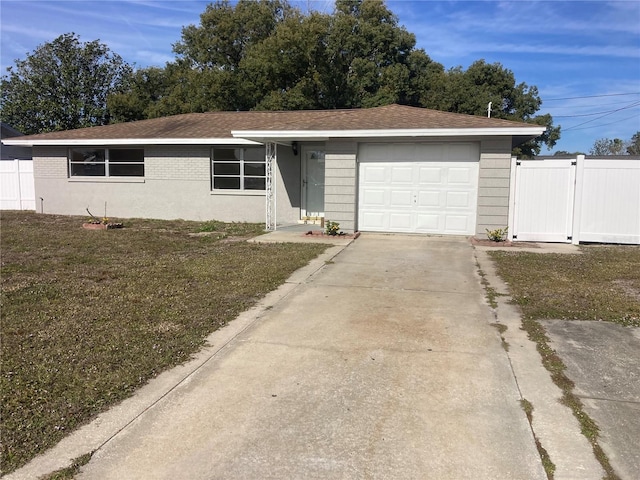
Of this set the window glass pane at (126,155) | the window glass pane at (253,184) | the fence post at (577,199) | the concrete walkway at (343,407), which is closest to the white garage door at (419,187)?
the fence post at (577,199)

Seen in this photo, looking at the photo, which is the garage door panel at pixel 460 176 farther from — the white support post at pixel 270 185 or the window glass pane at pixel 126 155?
the window glass pane at pixel 126 155

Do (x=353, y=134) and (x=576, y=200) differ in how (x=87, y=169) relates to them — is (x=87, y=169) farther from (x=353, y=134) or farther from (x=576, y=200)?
(x=576, y=200)

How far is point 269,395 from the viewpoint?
3820 mm

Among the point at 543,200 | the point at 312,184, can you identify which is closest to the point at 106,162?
the point at 312,184

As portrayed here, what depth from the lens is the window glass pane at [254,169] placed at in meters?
15.6

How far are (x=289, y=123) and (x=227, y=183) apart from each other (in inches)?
118

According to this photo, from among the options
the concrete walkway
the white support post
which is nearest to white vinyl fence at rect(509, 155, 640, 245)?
the white support post

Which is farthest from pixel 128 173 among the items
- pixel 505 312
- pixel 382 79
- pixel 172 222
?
pixel 382 79

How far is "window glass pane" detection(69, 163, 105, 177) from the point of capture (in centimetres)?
1736

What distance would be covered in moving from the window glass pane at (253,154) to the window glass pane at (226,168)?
0.42 m

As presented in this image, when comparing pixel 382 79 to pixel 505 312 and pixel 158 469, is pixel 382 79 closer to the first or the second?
pixel 505 312

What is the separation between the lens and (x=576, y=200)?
1127 centimetres

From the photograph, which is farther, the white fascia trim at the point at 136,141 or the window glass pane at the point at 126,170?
the window glass pane at the point at 126,170

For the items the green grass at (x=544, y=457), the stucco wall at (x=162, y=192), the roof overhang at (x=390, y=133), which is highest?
the roof overhang at (x=390, y=133)
